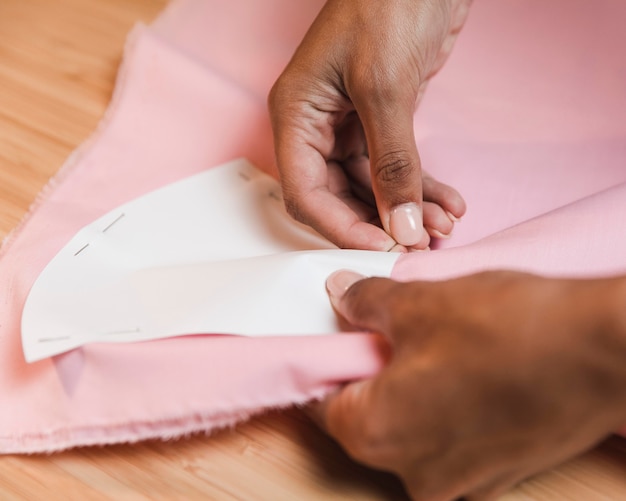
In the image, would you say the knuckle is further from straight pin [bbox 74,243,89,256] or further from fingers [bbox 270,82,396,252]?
straight pin [bbox 74,243,89,256]

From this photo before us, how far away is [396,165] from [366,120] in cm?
6

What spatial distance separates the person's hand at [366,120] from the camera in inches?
25.2

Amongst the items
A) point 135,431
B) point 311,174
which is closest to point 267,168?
point 311,174

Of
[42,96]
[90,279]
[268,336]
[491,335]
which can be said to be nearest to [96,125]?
[42,96]

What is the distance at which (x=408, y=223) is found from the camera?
645 mm

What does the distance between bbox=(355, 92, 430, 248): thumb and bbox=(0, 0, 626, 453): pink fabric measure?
0.19 feet

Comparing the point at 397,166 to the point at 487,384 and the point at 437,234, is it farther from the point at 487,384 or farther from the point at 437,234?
the point at 487,384

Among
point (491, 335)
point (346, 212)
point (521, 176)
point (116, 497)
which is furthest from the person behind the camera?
point (521, 176)

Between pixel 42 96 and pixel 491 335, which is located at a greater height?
pixel 491 335

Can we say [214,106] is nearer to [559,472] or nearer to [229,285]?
[229,285]

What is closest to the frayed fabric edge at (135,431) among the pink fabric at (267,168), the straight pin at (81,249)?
the pink fabric at (267,168)

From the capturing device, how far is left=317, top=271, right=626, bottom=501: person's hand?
41 centimetres

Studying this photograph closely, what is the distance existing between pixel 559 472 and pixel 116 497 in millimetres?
364

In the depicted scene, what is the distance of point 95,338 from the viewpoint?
0.54 metres
